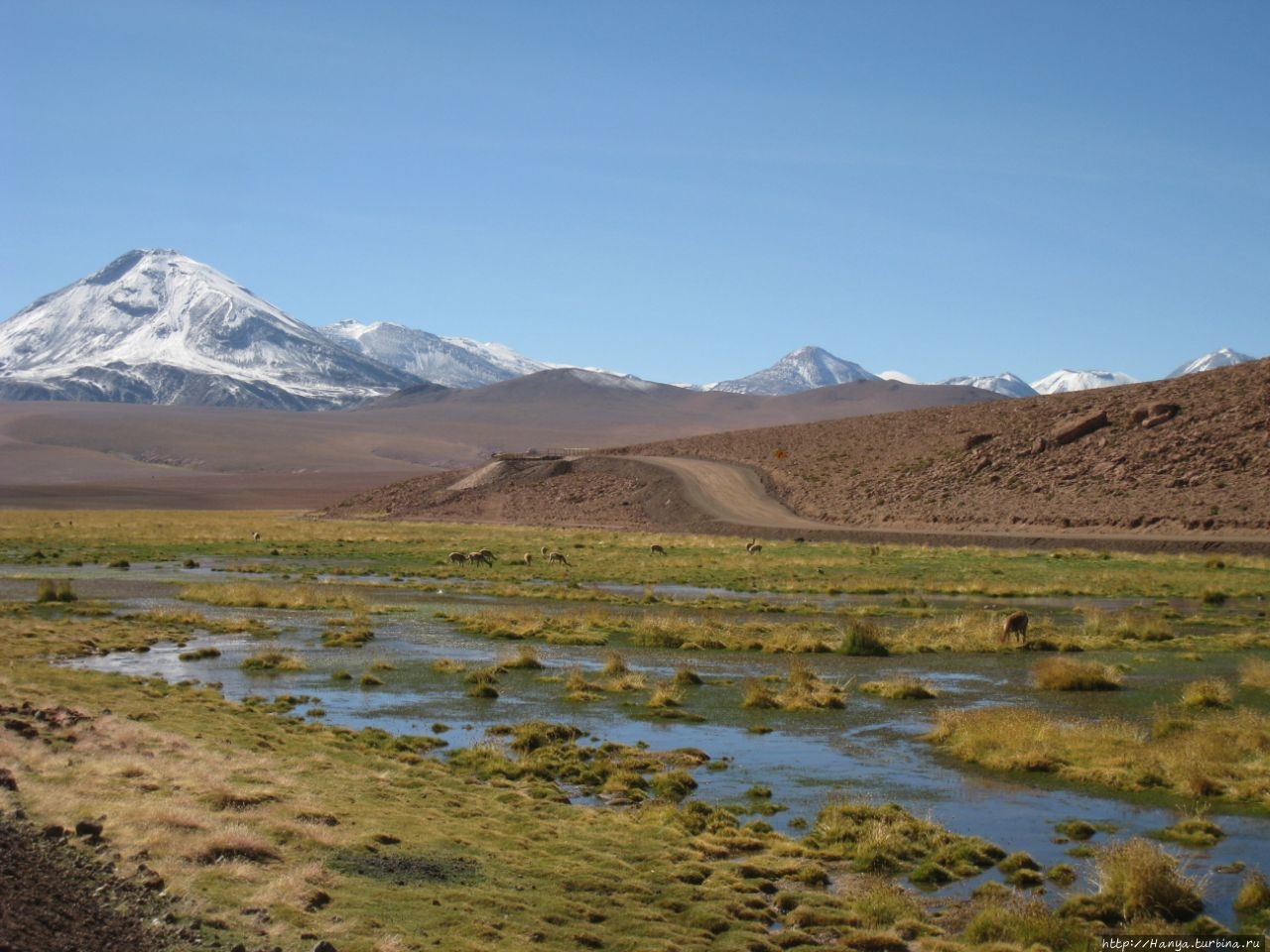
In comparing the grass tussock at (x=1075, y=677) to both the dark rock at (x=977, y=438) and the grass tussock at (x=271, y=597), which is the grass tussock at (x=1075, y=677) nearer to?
the grass tussock at (x=271, y=597)

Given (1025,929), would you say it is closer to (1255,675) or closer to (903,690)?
(903,690)

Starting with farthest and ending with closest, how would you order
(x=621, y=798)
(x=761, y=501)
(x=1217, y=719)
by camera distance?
1. (x=761, y=501)
2. (x=1217, y=719)
3. (x=621, y=798)

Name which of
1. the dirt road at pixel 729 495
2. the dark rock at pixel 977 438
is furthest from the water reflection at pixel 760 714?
the dark rock at pixel 977 438

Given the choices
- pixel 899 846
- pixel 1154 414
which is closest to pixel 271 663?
pixel 899 846

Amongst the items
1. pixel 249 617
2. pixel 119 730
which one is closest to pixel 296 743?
pixel 119 730

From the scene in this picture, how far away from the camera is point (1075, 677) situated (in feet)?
78.6

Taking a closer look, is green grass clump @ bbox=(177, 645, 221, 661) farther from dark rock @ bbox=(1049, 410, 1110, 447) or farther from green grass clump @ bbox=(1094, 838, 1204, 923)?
dark rock @ bbox=(1049, 410, 1110, 447)

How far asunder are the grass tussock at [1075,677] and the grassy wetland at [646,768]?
0.25 ft

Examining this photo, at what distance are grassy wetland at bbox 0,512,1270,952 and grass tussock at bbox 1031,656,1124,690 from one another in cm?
8

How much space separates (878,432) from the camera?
102m

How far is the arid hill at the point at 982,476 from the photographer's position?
2798 inches

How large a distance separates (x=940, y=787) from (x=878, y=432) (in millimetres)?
86913

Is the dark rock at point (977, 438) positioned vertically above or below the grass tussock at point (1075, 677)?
above

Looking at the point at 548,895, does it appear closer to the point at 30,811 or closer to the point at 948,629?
the point at 30,811
